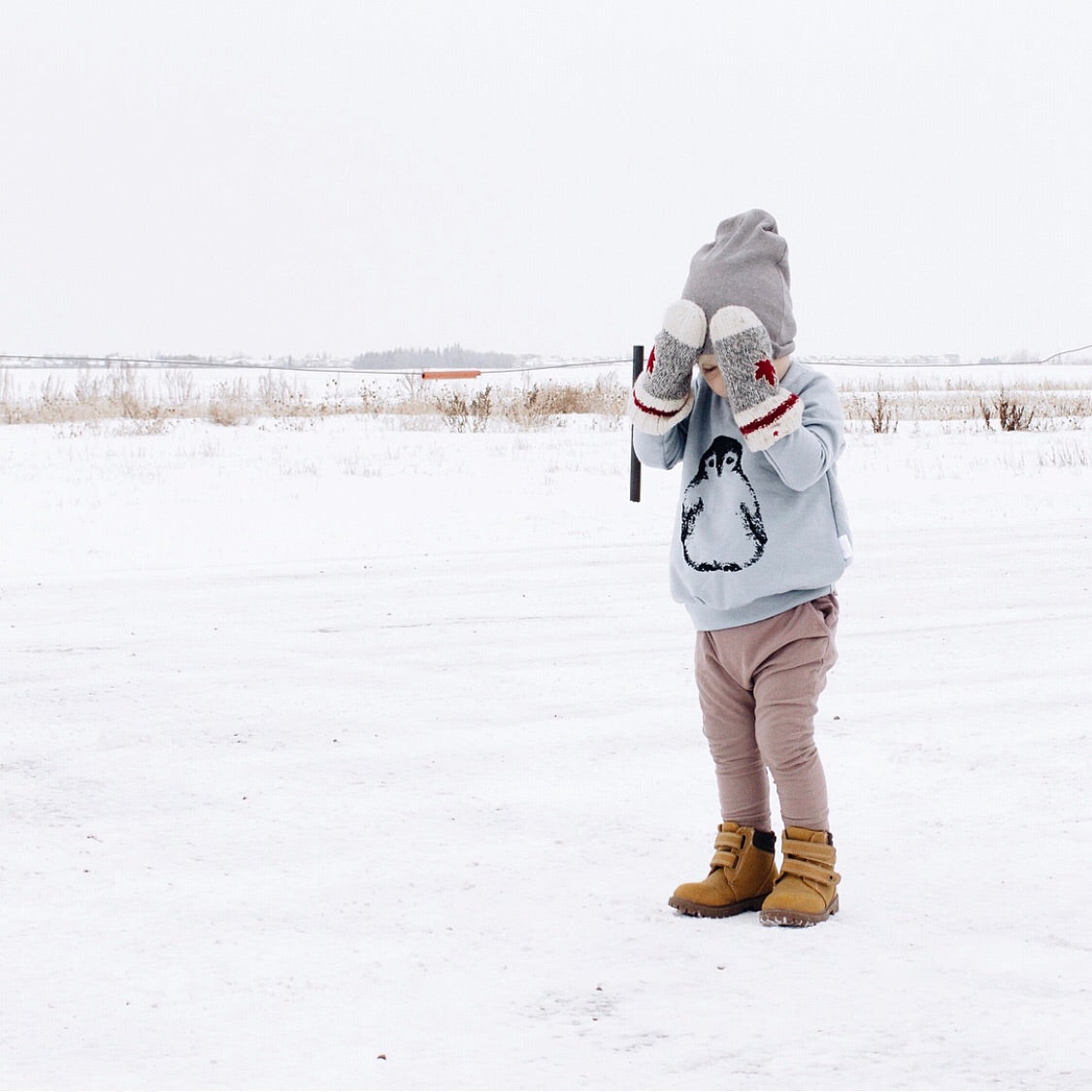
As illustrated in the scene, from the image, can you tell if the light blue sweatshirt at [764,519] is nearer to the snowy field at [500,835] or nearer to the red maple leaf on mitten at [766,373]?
the red maple leaf on mitten at [766,373]

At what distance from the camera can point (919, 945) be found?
2641 millimetres

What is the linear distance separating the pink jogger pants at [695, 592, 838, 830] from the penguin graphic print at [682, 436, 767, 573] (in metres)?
0.15

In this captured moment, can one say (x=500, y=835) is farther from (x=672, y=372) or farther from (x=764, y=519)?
(x=672, y=372)

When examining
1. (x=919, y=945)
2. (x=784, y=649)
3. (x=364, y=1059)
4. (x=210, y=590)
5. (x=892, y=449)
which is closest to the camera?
(x=364, y=1059)

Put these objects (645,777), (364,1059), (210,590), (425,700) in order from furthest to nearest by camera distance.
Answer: (210,590) → (425,700) → (645,777) → (364,1059)

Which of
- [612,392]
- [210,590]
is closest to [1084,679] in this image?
[210,590]

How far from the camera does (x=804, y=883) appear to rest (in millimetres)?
2818

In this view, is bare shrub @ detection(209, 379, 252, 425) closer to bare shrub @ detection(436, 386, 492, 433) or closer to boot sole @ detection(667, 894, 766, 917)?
bare shrub @ detection(436, 386, 492, 433)

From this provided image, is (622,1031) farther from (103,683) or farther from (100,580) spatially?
(100,580)

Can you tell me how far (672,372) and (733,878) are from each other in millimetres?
1074

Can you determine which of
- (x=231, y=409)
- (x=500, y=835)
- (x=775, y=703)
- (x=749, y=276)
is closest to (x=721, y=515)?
(x=775, y=703)

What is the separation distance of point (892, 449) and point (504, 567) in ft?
27.1

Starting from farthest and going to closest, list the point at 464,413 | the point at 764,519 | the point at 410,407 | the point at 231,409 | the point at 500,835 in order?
the point at 410,407 → the point at 231,409 → the point at 464,413 → the point at 500,835 → the point at 764,519

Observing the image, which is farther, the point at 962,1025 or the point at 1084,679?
the point at 1084,679
